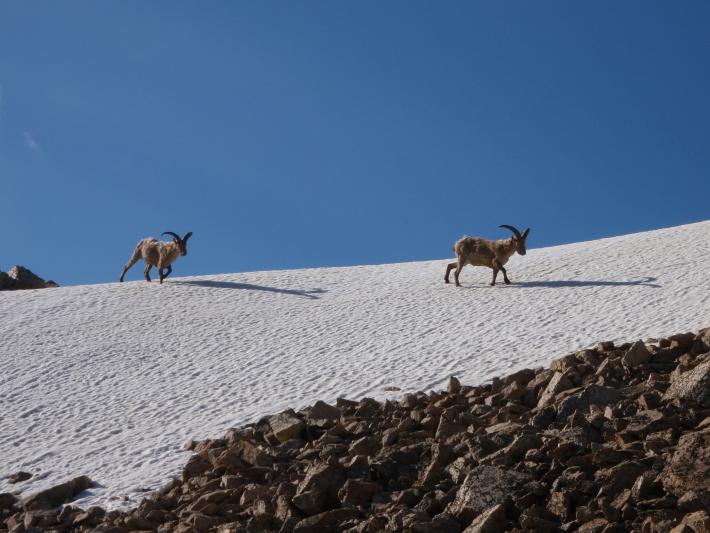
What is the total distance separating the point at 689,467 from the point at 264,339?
485 inches

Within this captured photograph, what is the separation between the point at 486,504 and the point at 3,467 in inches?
317

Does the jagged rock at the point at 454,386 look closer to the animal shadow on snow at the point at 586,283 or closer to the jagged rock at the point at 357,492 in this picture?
the jagged rock at the point at 357,492

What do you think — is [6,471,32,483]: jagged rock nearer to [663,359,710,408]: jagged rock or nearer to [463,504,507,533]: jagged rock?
[463,504,507,533]: jagged rock

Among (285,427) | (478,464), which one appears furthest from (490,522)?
(285,427)

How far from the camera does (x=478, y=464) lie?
802 centimetres

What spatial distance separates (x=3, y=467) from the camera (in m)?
11.8

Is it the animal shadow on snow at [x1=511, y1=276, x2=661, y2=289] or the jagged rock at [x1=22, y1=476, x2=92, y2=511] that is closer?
the jagged rock at [x1=22, y1=476, x2=92, y2=511]

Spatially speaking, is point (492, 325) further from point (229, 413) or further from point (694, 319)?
point (229, 413)

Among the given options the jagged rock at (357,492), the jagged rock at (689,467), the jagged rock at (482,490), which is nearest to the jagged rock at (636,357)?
the jagged rock at (689,467)

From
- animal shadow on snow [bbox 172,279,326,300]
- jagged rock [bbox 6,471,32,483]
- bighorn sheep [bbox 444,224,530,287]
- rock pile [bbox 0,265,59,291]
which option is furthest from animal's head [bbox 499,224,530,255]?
rock pile [bbox 0,265,59,291]

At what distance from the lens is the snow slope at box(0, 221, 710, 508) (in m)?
12.7

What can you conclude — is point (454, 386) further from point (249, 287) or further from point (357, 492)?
point (249, 287)

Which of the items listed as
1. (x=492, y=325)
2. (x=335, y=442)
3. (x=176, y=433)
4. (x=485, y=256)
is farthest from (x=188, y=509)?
(x=485, y=256)

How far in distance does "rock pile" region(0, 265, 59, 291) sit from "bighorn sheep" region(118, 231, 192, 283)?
27.0 feet
